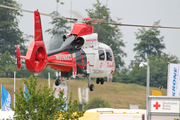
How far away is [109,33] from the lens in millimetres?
67062

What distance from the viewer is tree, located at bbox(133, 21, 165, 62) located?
72.8 meters

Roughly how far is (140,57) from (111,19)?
10459 mm

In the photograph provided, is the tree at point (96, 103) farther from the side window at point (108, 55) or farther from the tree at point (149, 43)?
the side window at point (108, 55)

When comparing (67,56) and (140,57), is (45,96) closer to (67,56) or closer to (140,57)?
(67,56)

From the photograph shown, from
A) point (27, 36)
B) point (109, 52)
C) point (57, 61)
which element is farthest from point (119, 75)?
point (57, 61)

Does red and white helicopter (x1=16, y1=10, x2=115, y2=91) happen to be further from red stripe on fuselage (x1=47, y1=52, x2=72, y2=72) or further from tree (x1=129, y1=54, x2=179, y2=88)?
tree (x1=129, y1=54, x2=179, y2=88)

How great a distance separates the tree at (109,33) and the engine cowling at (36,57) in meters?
49.2

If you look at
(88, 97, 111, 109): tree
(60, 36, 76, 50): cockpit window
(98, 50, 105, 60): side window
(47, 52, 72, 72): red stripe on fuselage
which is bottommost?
(88, 97, 111, 109): tree

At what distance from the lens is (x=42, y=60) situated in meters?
17.0

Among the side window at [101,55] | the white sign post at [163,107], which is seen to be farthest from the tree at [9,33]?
the white sign post at [163,107]

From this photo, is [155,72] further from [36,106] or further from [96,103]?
[36,106]

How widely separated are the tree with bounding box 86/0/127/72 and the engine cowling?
49.2 metres

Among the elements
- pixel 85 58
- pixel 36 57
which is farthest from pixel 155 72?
pixel 36 57

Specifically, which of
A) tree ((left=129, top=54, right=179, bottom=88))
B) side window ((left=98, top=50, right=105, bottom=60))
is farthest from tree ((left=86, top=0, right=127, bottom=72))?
side window ((left=98, top=50, right=105, bottom=60))
